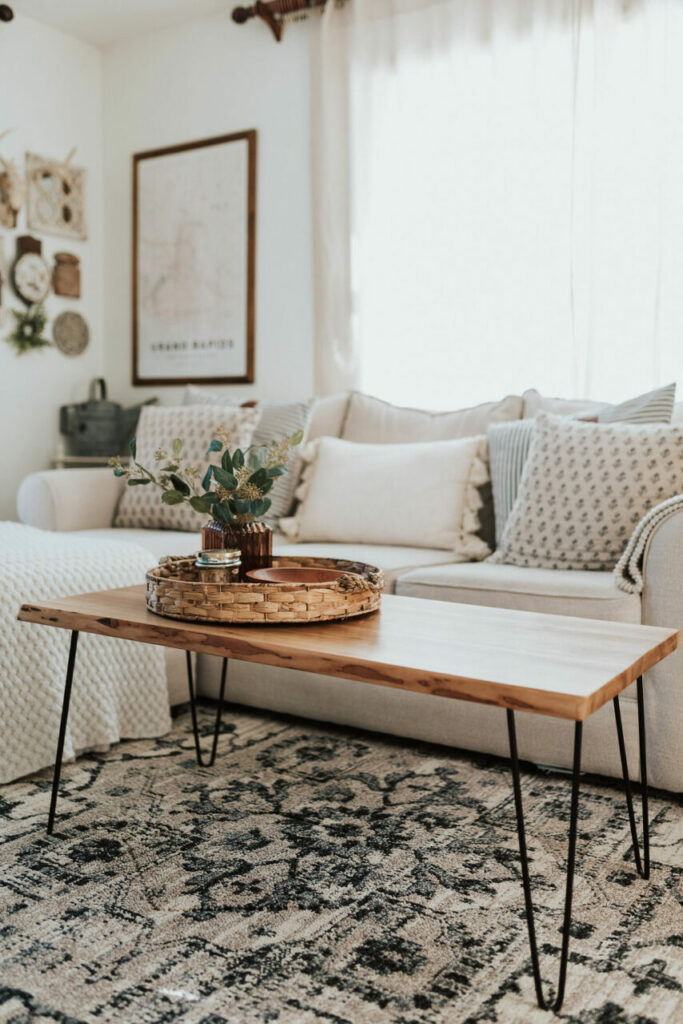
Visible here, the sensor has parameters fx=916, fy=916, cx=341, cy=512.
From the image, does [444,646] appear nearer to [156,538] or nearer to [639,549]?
[639,549]

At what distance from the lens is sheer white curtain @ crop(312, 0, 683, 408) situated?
9.83ft

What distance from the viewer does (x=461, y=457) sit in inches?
109

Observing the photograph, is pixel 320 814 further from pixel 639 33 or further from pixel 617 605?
pixel 639 33

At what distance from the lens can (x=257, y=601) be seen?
1517mm

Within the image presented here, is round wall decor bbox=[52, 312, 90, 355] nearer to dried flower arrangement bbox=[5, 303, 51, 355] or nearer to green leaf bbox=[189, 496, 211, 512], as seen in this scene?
dried flower arrangement bbox=[5, 303, 51, 355]

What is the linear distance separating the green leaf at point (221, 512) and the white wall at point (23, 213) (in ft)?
8.49

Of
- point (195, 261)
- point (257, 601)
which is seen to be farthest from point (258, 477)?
point (195, 261)

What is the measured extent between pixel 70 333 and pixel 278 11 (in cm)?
167

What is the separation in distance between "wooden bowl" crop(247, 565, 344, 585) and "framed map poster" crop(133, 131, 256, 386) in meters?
2.31

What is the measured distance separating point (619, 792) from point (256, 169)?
297cm

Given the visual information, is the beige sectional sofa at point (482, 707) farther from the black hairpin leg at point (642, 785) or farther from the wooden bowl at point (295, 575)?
the wooden bowl at point (295, 575)

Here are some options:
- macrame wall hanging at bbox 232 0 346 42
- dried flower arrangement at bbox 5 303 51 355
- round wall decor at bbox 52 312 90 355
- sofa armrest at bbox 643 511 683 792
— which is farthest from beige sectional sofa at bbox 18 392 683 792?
macrame wall hanging at bbox 232 0 346 42

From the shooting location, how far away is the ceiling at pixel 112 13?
388 centimetres

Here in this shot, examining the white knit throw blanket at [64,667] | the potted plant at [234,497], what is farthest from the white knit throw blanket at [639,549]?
the white knit throw blanket at [64,667]
